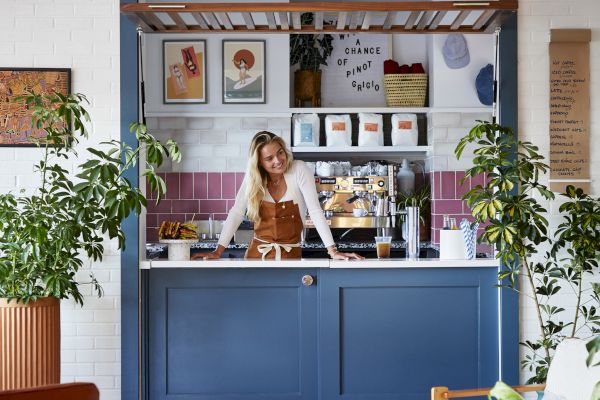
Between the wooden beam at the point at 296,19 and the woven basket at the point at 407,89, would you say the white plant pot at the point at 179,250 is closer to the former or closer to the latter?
the wooden beam at the point at 296,19

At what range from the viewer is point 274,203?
5.17 meters

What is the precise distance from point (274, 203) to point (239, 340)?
868 millimetres

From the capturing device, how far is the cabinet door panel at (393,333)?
482cm

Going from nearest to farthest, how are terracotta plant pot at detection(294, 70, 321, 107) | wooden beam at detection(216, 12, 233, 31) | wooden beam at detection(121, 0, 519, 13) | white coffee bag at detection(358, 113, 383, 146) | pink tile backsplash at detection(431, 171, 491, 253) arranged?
wooden beam at detection(121, 0, 519, 13), wooden beam at detection(216, 12, 233, 31), pink tile backsplash at detection(431, 171, 491, 253), white coffee bag at detection(358, 113, 383, 146), terracotta plant pot at detection(294, 70, 321, 107)

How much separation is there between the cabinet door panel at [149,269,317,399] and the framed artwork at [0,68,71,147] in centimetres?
122

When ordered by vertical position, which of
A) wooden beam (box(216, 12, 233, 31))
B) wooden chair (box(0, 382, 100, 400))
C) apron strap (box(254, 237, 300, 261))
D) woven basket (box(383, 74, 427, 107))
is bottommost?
wooden chair (box(0, 382, 100, 400))

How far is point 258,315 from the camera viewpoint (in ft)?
15.9

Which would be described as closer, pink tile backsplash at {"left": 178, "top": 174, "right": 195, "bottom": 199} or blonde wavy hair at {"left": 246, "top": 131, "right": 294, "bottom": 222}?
blonde wavy hair at {"left": 246, "top": 131, "right": 294, "bottom": 222}

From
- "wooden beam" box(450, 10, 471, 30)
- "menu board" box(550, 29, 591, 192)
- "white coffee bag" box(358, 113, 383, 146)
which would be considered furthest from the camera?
"white coffee bag" box(358, 113, 383, 146)

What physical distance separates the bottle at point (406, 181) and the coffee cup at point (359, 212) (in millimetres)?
375

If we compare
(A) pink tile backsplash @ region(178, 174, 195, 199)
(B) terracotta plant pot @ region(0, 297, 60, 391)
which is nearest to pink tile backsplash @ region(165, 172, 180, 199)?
(A) pink tile backsplash @ region(178, 174, 195, 199)

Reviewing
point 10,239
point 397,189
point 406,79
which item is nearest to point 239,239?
point 397,189

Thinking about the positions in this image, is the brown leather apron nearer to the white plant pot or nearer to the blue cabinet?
the blue cabinet

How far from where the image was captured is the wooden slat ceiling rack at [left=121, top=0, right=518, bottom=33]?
4.43m
